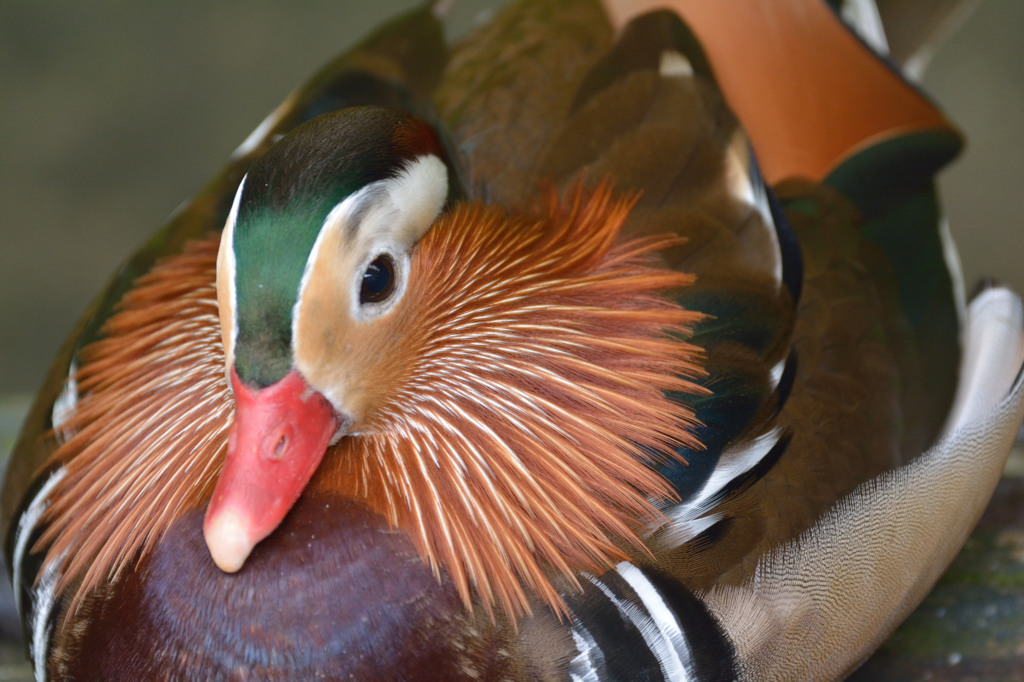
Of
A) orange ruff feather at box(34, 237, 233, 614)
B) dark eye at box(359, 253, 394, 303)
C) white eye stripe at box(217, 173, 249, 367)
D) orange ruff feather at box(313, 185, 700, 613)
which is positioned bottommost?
orange ruff feather at box(313, 185, 700, 613)

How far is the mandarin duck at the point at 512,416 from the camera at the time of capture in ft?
3.16

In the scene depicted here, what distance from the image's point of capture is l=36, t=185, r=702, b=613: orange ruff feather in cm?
105

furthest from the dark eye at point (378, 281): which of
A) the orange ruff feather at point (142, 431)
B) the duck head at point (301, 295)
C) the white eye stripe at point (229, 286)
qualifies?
the orange ruff feather at point (142, 431)

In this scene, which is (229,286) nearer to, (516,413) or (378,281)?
(378,281)

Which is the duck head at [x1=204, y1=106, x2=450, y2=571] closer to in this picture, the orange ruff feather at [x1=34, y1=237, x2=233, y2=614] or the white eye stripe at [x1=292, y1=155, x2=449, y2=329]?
the white eye stripe at [x1=292, y1=155, x2=449, y2=329]

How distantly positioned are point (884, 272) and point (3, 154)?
8.10 ft

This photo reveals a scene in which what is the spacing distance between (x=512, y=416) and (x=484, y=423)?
0.10 ft

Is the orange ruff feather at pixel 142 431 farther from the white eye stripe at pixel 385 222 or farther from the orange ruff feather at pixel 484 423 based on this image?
the white eye stripe at pixel 385 222

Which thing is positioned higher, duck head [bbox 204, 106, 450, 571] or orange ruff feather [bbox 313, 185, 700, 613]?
duck head [bbox 204, 106, 450, 571]

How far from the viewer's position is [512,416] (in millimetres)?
1103

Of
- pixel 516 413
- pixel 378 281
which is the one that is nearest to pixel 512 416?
pixel 516 413

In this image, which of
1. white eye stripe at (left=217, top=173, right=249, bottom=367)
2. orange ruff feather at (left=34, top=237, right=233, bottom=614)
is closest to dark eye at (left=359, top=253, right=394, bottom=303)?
white eye stripe at (left=217, top=173, right=249, bottom=367)

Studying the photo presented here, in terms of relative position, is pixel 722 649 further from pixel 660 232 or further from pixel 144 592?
pixel 144 592

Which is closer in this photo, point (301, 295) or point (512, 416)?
point (301, 295)
